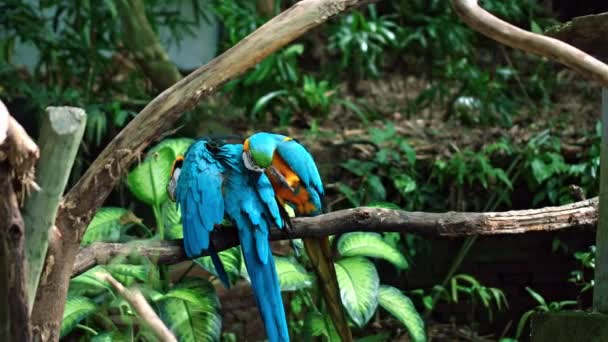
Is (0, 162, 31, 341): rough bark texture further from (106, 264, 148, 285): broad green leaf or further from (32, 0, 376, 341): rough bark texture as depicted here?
(106, 264, 148, 285): broad green leaf

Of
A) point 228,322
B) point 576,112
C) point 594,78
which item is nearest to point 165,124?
point 594,78

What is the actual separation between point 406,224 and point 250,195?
0.42 meters

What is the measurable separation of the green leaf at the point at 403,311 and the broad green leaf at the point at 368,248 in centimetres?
11

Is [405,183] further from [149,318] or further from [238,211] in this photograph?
[149,318]

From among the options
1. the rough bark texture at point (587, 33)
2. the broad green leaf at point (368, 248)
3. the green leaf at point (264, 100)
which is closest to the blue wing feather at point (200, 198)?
the broad green leaf at point (368, 248)

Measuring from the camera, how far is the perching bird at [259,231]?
7.12 feet

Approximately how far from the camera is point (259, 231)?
220 centimetres

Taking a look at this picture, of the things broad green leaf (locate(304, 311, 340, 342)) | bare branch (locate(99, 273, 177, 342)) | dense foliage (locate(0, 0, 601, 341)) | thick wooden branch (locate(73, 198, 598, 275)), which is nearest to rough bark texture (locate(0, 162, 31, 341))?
bare branch (locate(99, 273, 177, 342))

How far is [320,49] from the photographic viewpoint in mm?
5180

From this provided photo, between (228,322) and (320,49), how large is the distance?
7.34ft

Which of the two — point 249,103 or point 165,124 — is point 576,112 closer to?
point 249,103

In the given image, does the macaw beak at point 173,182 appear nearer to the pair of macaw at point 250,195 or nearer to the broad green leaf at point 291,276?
the pair of macaw at point 250,195

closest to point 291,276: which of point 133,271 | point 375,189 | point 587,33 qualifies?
point 133,271

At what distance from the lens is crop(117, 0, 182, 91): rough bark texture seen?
4.12 metres
